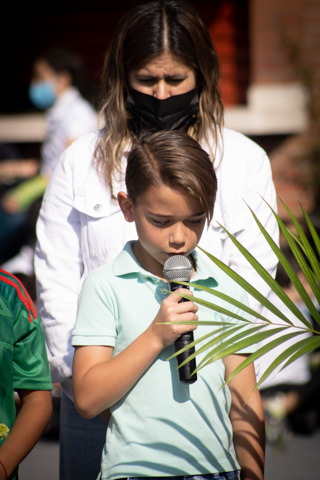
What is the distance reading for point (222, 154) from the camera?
2.58 m

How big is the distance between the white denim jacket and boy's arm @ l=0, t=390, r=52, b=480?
0.34 metres

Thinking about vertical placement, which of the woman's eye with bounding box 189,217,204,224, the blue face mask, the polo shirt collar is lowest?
the polo shirt collar

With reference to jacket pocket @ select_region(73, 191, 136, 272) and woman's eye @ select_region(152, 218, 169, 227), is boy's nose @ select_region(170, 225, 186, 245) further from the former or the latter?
jacket pocket @ select_region(73, 191, 136, 272)

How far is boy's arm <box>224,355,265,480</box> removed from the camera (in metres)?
2.19

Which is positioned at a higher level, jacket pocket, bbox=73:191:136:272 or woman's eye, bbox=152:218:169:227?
woman's eye, bbox=152:218:169:227

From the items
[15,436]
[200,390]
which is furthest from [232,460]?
[15,436]

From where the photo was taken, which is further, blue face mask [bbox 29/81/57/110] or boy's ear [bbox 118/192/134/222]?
blue face mask [bbox 29/81/57/110]

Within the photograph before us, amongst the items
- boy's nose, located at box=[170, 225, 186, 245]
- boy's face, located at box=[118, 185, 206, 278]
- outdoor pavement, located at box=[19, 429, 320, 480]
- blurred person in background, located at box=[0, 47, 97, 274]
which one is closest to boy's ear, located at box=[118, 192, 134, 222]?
boy's face, located at box=[118, 185, 206, 278]

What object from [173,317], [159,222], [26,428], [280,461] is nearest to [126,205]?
[159,222]

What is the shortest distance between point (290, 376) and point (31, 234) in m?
2.35

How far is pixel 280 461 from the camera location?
5.31m

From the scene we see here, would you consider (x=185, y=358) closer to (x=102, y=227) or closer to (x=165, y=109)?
(x=102, y=227)

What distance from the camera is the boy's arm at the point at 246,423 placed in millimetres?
2191

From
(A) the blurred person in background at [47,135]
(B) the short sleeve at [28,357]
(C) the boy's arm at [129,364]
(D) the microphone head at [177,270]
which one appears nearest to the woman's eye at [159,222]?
(D) the microphone head at [177,270]
